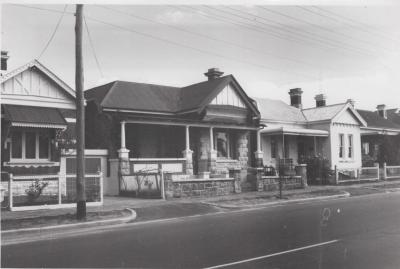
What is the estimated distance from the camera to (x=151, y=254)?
8.04 metres

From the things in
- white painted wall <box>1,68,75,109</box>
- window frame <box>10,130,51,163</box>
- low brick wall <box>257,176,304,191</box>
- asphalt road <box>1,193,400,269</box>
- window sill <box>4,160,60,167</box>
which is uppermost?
white painted wall <box>1,68,75,109</box>

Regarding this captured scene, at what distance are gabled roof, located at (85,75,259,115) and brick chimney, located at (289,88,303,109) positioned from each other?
9580mm

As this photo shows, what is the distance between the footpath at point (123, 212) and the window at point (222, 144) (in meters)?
5.33

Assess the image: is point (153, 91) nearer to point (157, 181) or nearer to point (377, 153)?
point (157, 181)

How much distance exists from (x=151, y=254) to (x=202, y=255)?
939mm

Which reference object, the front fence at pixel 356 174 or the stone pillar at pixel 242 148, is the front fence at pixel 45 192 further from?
the front fence at pixel 356 174

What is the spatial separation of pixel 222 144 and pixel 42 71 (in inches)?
430

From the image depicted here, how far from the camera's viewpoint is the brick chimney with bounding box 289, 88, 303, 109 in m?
35.0

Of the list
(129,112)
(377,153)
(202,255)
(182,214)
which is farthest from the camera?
(377,153)

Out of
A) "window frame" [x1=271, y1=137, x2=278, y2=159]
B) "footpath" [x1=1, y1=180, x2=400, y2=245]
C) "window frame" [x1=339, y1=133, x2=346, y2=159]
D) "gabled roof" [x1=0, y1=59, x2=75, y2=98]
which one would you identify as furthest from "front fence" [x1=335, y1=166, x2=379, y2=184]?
"gabled roof" [x1=0, y1=59, x2=75, y2=98]

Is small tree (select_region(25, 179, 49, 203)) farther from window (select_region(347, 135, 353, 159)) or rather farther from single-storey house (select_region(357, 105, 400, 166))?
single-storey house (select_region(357, 105, 400, 166))

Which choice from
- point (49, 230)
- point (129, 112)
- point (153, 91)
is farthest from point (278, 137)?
point (49, 230)

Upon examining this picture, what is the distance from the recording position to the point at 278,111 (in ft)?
104

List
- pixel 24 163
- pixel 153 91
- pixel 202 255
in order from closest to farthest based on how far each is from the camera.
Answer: pixel 202 255 → pixel 24 163 → pixel 153 91
